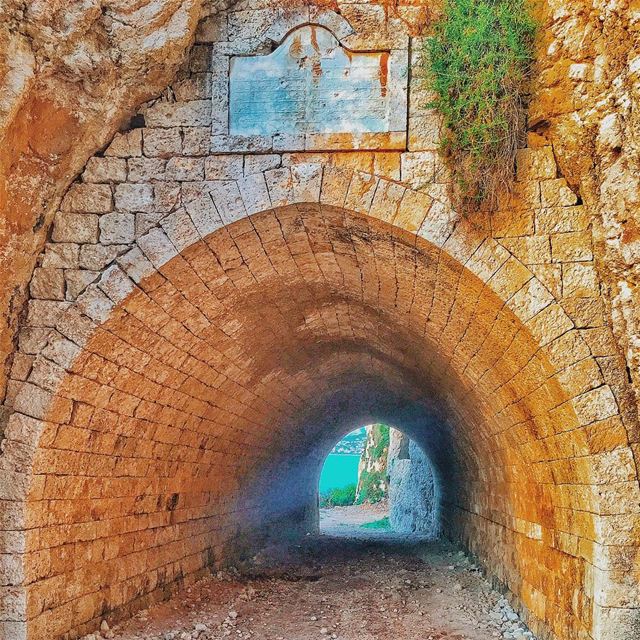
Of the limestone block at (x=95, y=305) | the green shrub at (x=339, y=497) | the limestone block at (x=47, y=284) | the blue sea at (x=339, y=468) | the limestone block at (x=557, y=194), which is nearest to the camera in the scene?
the limestone block at (x=557, y=194)

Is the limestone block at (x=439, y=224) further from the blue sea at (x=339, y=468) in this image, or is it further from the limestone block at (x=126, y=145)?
the blue sea at (x=339, y=468)

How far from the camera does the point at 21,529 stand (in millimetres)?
4922

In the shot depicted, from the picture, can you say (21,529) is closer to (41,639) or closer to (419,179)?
(41,639)

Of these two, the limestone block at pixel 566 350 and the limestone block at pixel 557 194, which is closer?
the limestone block at pixel 566 350

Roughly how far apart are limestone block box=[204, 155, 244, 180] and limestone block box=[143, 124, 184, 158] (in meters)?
0.29

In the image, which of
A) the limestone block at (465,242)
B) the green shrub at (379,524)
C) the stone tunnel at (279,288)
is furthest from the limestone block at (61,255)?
the green shrub at (379,524)

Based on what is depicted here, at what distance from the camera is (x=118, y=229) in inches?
209

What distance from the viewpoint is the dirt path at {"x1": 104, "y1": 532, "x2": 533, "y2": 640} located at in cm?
633

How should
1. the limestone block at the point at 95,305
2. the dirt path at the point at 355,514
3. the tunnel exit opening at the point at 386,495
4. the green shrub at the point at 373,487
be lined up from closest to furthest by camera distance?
the limestone block at the point at 95,305
the tunnel exit opening at the point at 386,495
the dirt path at the point at 355,514
the green shrub at the point at 373,487

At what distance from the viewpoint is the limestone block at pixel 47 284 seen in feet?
17.3

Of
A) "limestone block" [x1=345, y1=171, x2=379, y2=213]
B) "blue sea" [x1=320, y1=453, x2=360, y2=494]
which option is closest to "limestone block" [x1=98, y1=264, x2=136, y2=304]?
"limestone block" [x1=345, y1=171, x2=379, y2=213]

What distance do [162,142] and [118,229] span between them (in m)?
0.76

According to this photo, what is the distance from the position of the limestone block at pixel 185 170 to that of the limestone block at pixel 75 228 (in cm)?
67

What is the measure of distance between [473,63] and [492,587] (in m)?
5.87
